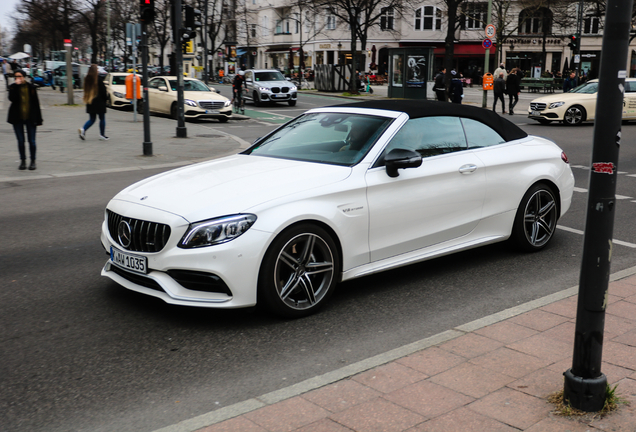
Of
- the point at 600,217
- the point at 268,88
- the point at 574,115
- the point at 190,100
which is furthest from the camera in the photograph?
the point at 268,88

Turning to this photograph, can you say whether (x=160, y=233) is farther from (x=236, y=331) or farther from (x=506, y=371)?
(x=506, y=371)

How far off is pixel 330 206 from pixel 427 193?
1022 millimetres

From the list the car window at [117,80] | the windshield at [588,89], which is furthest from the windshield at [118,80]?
the windshield at [588,89]

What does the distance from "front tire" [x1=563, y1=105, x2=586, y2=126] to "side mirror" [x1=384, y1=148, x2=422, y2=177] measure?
754 inches

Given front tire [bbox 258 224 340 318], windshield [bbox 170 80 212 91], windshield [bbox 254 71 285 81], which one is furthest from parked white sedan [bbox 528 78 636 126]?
front tire [bbox 258 224 340 318]

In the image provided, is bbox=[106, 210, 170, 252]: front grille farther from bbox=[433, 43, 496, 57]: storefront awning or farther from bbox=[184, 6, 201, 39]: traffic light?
bbox=[433, 43, 496, 57]: storefront awning

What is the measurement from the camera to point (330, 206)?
4.81 m

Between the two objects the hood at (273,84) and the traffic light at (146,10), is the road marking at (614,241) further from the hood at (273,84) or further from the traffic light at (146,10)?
the hood at (273,84)

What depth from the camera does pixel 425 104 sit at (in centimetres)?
601

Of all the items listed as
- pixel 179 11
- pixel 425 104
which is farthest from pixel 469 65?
pixel 425 104

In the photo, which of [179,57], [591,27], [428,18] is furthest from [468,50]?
[179,57]

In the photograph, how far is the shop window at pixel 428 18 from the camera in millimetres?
71088

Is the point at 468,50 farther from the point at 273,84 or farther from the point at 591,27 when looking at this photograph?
the point at 273,84

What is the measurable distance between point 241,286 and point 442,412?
1652 millimetres
